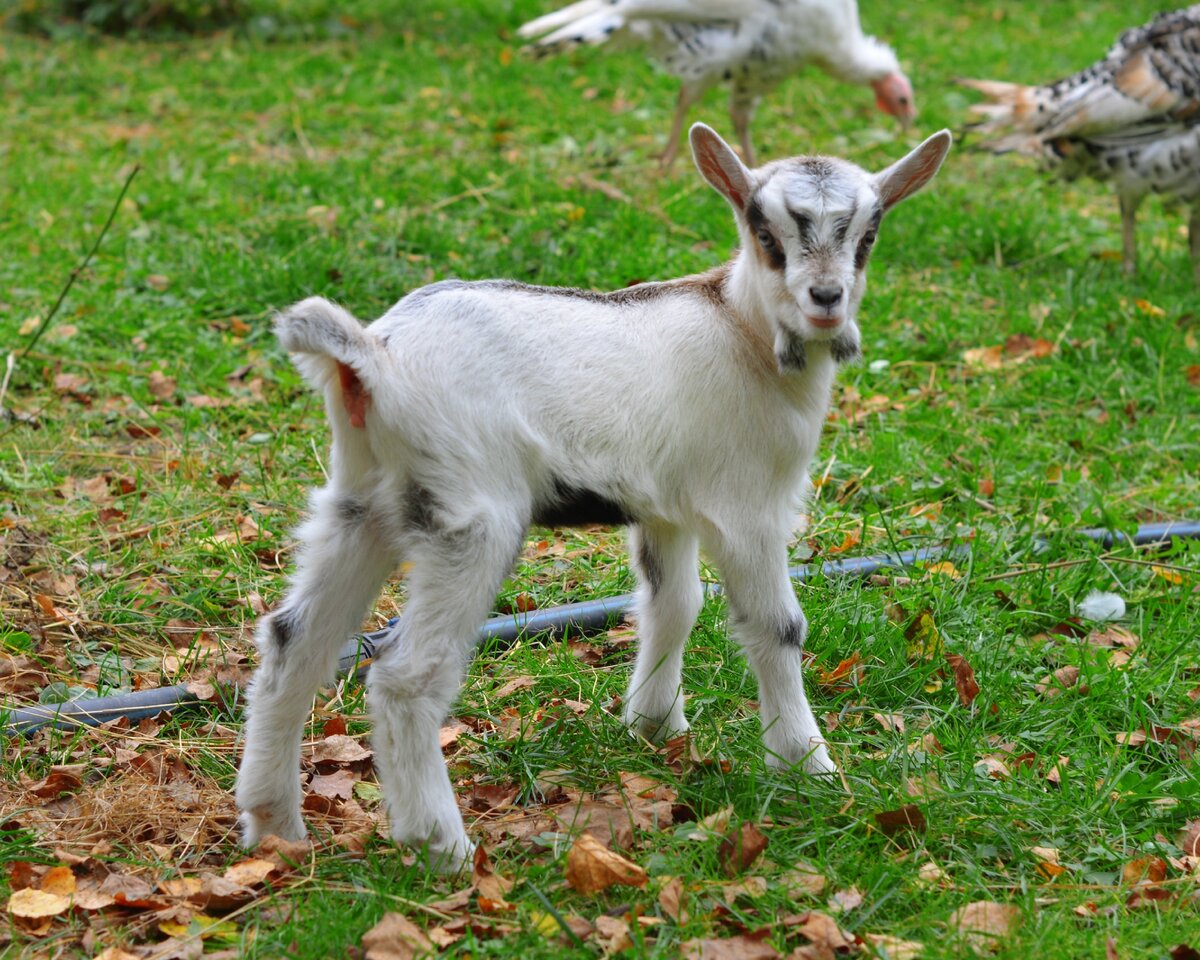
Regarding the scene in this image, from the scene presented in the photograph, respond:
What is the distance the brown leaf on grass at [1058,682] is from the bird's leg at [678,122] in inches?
206

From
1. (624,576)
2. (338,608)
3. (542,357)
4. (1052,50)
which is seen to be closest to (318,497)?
(338,608)

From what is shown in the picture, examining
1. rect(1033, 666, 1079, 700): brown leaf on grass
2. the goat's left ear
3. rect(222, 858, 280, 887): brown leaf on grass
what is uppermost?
the goat's left ear

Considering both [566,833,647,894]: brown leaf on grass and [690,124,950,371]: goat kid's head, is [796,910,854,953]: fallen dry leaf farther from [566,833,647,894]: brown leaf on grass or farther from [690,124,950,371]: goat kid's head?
[690,124,950,371]: goat kid's head

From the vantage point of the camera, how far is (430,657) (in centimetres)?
295

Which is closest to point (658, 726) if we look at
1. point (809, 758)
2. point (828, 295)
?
point (809, 758)

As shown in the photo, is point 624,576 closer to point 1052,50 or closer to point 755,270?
point 755,270

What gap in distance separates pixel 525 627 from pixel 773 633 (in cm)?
107

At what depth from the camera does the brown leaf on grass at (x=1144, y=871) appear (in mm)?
3197

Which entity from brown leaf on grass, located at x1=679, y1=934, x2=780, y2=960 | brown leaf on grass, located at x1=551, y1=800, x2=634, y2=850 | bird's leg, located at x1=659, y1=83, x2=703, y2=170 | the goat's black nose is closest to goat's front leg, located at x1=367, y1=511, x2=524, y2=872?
brown leaf on grass, located at x1=551, y1=800, x2=634, y2=850

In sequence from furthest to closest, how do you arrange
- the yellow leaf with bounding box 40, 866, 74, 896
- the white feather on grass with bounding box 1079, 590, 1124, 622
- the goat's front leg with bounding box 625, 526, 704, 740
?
the white feather on grass with bounding box 1079, 590, 1124, 622 → the goat's front leg with bounding box 625, 526, 704, 740 → the yellow leaf with bounding box 40, 866, 74, 896

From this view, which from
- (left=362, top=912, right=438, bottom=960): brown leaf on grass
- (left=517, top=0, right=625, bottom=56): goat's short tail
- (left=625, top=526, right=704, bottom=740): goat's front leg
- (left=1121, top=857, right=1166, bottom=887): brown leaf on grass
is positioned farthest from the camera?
(left=517, top=0, right=625, bottom=56): goat's short tail

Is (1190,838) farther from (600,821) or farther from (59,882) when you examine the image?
(59,882)

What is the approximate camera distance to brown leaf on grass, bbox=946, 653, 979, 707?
394cm

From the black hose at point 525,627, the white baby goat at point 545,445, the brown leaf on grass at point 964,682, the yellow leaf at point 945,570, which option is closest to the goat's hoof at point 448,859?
the white baby goat at point 545,445
